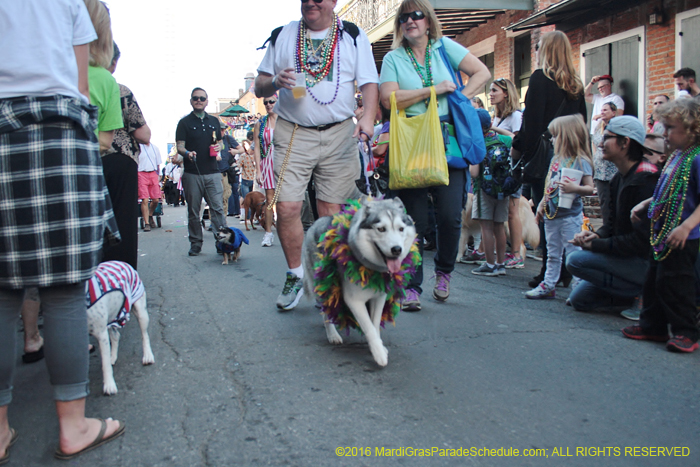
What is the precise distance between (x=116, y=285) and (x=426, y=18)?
3008 mm

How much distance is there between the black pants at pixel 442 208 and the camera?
4375mm

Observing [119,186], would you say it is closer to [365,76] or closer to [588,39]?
[365,76]

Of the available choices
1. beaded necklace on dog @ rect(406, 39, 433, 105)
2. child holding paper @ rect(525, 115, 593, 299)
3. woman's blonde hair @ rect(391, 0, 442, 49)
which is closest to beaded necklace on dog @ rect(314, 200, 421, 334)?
beaded necklace on dog @ rect(406, 39, 433, 105)

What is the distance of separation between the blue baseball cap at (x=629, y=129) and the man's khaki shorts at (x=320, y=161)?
1.96 metres

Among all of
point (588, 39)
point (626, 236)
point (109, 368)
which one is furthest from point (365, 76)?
point (588, 39)

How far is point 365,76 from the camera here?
422 cm

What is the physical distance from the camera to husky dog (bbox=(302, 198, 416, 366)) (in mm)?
3027

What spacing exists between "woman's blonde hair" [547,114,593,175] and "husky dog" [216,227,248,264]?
4163 mm

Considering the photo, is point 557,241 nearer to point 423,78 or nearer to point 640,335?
point 640,335

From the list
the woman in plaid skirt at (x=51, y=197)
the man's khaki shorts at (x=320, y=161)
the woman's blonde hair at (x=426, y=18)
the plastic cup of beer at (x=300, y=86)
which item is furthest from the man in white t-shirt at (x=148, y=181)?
the woman in plaid skirt at (x=51, y=197)

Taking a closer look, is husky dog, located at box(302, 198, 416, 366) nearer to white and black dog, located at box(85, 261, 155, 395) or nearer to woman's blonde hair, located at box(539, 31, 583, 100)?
white and black dog, located at box(85, 261, 155, 395)

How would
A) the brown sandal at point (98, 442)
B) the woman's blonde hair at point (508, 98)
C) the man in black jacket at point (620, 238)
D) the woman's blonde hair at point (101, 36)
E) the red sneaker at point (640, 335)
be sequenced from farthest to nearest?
1. the woman's blonde hair at point (508, 98)
2. the man in black jacket at point (620, 238)
3. the red sneaker at point (640, 335)
4. the woman's blonde hair at point (101, 36)
5. the brown sandal at point (98, 442)

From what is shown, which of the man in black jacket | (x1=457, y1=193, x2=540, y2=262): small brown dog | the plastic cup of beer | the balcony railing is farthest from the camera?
the balcony railing

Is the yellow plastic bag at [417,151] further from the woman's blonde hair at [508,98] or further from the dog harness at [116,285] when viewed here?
the woman's blonde hair at [508,98]
